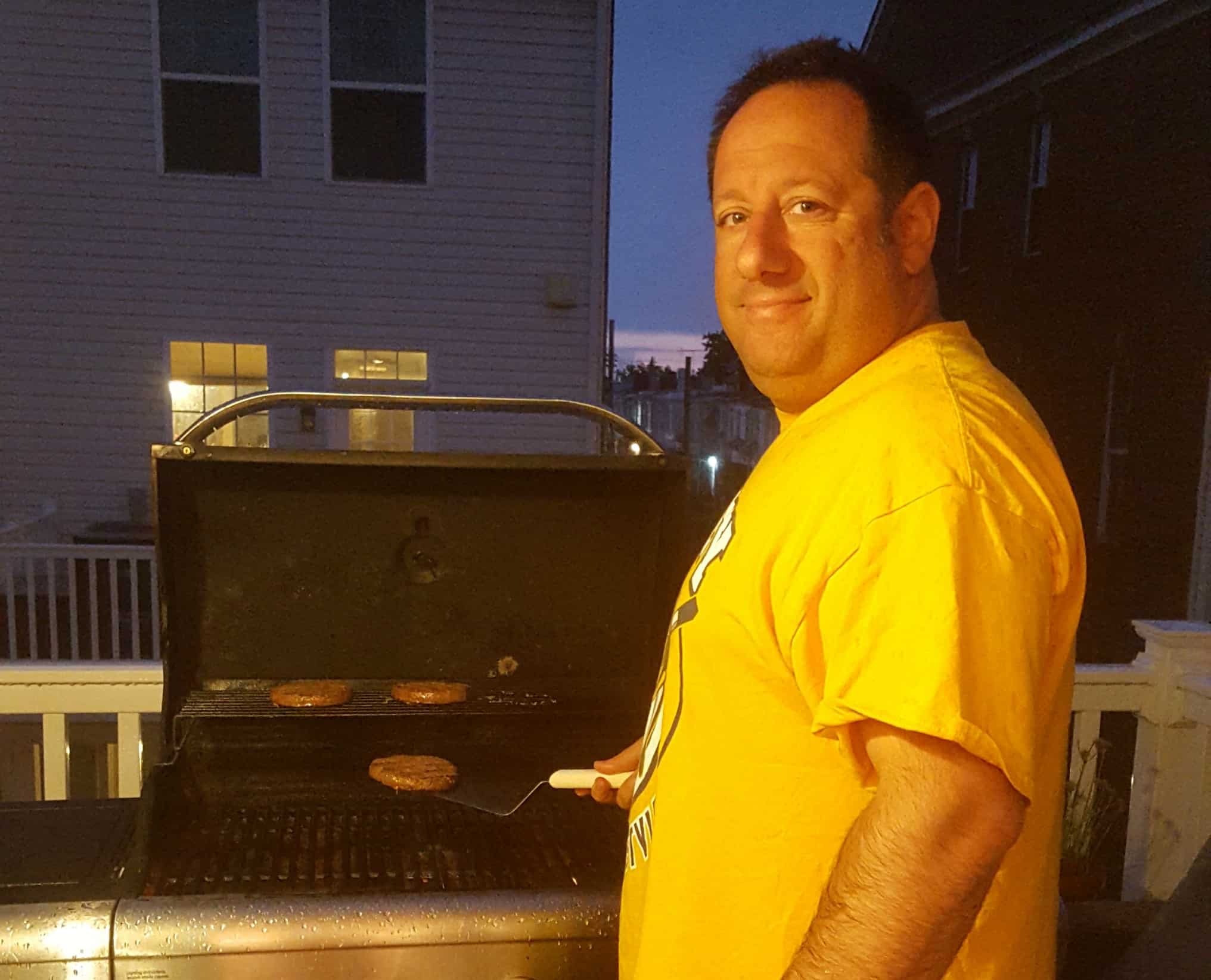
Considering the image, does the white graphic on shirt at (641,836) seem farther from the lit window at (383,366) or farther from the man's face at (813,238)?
the lit window at (383,366)

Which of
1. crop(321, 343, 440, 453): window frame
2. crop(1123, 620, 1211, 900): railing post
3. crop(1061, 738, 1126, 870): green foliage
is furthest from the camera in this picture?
crop(321, 343, 440, 453): window frame

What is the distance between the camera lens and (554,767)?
2.19m

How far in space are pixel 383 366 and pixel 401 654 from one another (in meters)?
6.10

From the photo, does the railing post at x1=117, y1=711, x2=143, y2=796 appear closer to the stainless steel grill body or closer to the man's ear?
the stainless steel grill body

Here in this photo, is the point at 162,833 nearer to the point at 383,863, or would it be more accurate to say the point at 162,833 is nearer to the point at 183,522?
the point at 383,863

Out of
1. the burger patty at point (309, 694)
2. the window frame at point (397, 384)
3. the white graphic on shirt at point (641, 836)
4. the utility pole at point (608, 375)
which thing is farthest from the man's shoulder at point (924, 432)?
the window frame at point (397, 384)

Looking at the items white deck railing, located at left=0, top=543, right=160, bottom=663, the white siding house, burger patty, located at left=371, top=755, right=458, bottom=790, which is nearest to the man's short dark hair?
burger patty, located at left=371, top=755, right=458, bottom=790

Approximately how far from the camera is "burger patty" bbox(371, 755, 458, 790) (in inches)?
81.0

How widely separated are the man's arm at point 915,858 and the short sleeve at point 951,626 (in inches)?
1.3

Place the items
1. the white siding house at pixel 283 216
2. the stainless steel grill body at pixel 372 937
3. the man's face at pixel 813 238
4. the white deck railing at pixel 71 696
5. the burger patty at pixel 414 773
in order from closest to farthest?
the man's face at pixel 813 238 < the stainless steel grill body at pixel 372 937 < the burger patty at pixel 414 773 < the white deck railing at pixel 71 696 < the white siding house at pixel 283 216

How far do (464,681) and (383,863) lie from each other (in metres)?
0.67

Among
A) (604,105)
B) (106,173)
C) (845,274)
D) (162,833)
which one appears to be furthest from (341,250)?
(845,274)

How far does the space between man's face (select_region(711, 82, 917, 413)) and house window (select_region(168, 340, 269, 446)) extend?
7.28 m

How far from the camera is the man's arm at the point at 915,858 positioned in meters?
0.90
